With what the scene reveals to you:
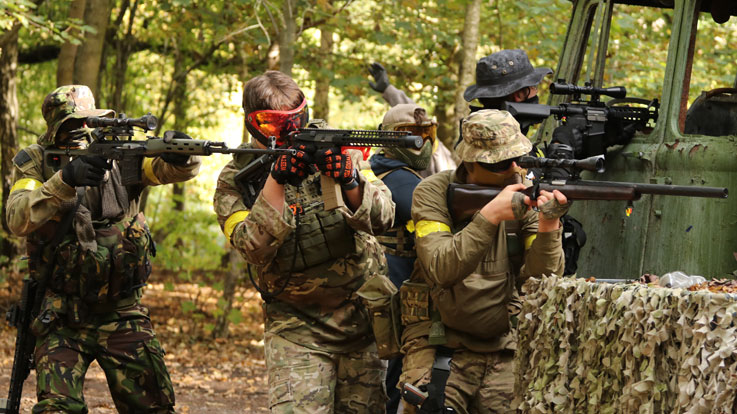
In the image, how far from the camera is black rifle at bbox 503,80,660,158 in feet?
18.4

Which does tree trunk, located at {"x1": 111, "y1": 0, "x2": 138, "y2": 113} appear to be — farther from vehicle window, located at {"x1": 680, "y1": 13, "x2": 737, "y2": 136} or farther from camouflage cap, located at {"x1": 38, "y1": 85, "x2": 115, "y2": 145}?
camouflage cap, located at {"x1": 38, "y1": 85, "x2": 115, "y2": 145}

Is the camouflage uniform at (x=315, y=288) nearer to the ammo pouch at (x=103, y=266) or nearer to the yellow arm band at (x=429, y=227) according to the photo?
the yellow arm band at (x=429, y=227)

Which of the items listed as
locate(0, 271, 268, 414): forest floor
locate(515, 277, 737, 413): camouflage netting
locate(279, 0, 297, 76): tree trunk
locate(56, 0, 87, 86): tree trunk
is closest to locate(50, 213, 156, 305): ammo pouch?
locate(515, 277, 737, 413): camouflage netting

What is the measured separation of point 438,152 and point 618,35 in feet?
14.8

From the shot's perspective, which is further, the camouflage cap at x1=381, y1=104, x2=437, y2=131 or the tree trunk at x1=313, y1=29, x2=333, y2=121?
the tree trunk at x1=313, y1=29, x2=333, y2=121

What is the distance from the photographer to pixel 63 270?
5.70m

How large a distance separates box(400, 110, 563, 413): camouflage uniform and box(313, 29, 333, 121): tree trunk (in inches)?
294

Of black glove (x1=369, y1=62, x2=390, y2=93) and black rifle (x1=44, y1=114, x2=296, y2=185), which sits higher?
black glove (x1=369, y1=62, x2=390, y2=93)

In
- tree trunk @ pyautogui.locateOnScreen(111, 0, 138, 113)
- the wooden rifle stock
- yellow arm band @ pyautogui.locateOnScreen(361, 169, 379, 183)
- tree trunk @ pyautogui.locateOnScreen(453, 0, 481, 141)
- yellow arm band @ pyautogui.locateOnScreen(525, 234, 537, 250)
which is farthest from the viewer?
tree trunk @ pyautogui.locateOnScreen(111, 0, 138, 113)

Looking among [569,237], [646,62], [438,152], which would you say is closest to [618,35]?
[646,62]

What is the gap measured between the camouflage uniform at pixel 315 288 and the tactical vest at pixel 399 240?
0.82 meters

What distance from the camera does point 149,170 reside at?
19.2ft

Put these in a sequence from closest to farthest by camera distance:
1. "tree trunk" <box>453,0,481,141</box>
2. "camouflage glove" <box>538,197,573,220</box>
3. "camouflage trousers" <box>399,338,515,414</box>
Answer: "camouflage glove" <box>538,197,573,220</box>
"camouflage trousers" <box>399,338,515,414</box>
"tree trunk" <box>453,0,481,141</box>

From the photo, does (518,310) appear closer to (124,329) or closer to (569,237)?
(569,237)
